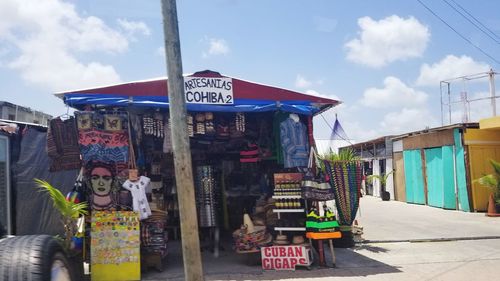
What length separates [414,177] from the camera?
19781mm

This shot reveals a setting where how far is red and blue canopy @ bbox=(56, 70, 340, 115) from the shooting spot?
7270 mm

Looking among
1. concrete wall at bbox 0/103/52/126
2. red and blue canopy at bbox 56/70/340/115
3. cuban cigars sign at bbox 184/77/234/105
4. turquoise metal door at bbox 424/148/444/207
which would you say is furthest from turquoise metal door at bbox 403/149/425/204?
concrete wall at bbox 0/103/52/126

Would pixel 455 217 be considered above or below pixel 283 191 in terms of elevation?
below

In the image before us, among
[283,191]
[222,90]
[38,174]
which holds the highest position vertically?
[222,90]

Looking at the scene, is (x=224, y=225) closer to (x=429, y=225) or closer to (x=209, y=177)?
(x=209, y=177)

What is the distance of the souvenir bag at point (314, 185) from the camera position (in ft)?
25.5

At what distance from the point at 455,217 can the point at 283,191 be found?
931 centimetres

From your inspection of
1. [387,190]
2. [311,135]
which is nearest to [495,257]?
[311,135]

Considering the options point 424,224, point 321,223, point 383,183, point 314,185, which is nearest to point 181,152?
point 321,223

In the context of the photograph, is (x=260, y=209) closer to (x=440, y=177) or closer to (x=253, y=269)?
(x=253, y=269)

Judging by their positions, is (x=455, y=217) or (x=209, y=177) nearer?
(x=209, y=177)

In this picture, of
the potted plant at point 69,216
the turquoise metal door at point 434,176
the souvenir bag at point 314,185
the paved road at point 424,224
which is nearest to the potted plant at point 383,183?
the turquoise metal door at point 434,176

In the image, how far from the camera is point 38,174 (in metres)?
8.95

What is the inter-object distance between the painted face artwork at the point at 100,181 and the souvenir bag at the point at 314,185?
3.31 meters
